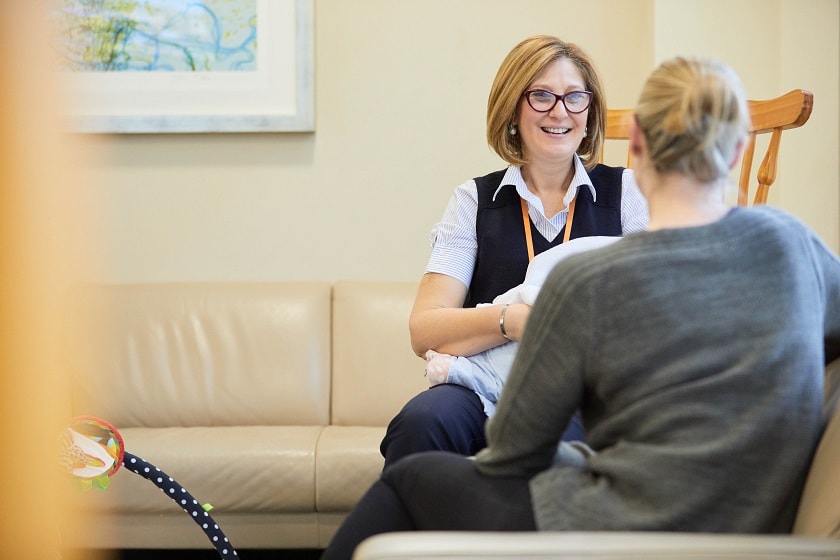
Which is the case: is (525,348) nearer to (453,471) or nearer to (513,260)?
(453,471)

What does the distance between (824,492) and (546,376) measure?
0.36 metres

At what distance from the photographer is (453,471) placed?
1.24 metres

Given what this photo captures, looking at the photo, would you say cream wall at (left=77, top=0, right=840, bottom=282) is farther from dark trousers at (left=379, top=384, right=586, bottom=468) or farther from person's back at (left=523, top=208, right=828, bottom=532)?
person's back at (left=523, top=208, right=828, bottom=532)

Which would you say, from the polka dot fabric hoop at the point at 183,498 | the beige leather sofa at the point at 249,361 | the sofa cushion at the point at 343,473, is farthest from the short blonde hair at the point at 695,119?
the beige leather sofa at the point at 249,361

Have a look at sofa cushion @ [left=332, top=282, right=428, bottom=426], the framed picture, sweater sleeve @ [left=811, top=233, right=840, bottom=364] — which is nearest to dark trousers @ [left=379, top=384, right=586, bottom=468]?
sweater sleeve @ [left=811, top=233, right=840, bottom=364]

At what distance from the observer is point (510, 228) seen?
2100 millimetres

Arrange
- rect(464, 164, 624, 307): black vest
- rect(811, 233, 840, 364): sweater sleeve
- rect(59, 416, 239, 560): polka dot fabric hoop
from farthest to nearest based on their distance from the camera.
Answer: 1. rect(464, 164, 624, 307): black vest
2. rect(59, 416, 239, 560): polka dot fabric hoop
3. rect(811, 233, 840, 364): sweater sleeve

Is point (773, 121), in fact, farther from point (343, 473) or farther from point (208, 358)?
point (208, 358)

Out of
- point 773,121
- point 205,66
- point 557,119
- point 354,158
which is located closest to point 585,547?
point 557,119

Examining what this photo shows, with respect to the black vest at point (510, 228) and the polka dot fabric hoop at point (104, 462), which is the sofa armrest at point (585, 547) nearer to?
the polka dot fabric hoop at point (104, 462)

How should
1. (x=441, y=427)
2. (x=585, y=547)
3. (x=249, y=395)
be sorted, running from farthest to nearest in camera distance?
(x=249, y=395) < (x=441, y=427) < (x=585, y=547)

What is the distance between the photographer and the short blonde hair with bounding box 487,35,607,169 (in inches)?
82.2

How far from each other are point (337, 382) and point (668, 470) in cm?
211

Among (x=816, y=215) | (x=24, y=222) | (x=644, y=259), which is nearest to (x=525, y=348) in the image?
(x=644, y=259)
